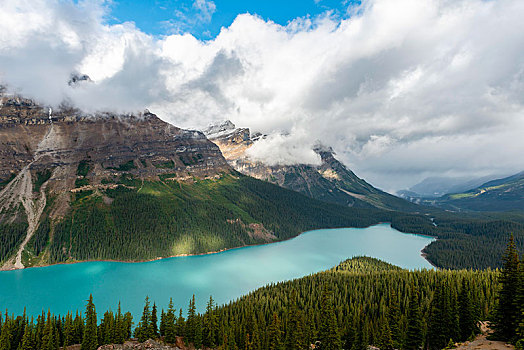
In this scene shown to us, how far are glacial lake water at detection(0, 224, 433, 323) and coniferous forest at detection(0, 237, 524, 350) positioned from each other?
79.0ft

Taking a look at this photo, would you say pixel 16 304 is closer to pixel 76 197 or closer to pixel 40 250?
pixel 40 250

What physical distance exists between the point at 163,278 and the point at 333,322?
79.0m

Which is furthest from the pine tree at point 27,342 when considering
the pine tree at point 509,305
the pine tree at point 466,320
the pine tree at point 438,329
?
the pine tree at point 466,320

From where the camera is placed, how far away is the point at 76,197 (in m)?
158

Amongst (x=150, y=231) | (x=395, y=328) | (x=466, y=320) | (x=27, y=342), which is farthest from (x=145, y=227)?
(x=466, y=320)

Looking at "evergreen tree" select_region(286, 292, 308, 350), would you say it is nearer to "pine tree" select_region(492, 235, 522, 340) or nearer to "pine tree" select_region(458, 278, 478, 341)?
"pine tree" select_region(492, 235, 522, 340)

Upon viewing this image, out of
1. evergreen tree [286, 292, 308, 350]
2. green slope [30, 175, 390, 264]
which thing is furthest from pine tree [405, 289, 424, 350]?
green slope [30, 175, 390, 264]

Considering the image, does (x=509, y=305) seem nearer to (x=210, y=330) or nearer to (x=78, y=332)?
(x=210, y=330)

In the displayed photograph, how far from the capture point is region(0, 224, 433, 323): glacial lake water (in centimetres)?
7898

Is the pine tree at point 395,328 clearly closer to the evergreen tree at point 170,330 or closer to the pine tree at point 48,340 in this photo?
the evergreen tree at point 170,330

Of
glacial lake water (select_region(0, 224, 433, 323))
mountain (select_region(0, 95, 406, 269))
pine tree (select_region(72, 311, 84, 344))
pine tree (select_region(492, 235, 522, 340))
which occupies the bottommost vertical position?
glacial lake water (select_region(0, 224, 433, 323))

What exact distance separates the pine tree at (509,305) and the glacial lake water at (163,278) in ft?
209

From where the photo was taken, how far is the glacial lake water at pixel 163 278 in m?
79.0

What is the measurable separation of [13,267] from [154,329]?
101719 millimetres
